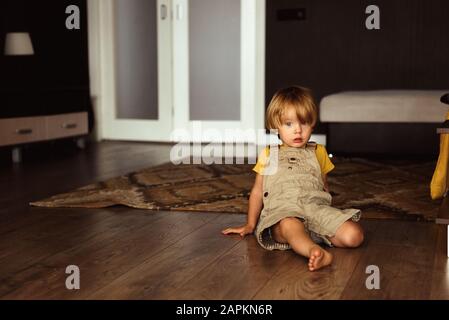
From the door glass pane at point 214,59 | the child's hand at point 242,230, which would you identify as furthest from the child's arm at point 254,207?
the door glass pane at point 214,59

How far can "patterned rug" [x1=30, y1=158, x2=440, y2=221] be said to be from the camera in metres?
2.48

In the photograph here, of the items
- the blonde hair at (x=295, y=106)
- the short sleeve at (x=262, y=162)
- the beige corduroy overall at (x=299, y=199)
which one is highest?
the blonde hair at (x=295, y=106)

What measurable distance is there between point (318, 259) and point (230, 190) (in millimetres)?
1285

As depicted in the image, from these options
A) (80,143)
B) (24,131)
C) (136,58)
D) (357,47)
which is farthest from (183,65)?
(24,131)

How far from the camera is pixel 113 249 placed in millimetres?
1867

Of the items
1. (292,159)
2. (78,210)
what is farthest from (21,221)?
(292,159)

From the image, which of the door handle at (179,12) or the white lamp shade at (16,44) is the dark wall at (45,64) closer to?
the white lamp shade at (16,44)

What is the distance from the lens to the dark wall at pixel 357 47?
490 cm

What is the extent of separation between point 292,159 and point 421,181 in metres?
1.39

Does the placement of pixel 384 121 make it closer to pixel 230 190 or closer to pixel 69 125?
pixel 230 190

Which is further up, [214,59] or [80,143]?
[214,59]

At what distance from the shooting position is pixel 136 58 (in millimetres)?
5555

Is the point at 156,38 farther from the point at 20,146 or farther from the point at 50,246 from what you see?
the point at 50,246

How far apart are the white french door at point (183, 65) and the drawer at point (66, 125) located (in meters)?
0.77
